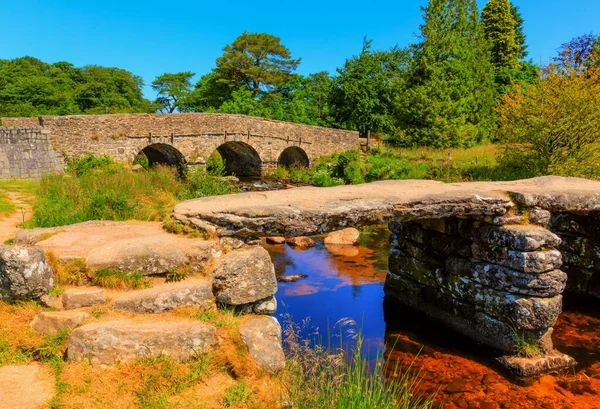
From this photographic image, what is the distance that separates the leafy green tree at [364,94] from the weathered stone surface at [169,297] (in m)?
30.1

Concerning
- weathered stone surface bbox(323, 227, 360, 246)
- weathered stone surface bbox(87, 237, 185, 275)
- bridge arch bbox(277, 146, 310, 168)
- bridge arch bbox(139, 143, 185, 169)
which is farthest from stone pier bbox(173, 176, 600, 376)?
bridge arch bbox(277, 146, 310, 168)

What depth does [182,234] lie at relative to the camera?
212 inches

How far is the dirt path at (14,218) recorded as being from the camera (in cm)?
722

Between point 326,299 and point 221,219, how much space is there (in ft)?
14.0

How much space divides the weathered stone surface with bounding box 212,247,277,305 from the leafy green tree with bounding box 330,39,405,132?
29.6 m

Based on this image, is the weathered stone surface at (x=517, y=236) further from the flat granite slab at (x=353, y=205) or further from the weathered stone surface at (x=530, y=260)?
the flat granite slab at (x=353, y=205)

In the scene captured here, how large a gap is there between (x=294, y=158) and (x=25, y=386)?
91.5ft

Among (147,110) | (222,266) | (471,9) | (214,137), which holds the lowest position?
(222,266)

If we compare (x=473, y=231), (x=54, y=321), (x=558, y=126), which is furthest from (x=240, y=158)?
(x=54, y=321)

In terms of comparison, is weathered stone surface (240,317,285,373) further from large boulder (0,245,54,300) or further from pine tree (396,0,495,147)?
pine tree (396,0,495,147)

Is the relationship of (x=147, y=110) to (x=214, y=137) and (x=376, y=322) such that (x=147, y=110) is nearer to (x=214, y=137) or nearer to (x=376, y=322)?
(x=214, y=137)

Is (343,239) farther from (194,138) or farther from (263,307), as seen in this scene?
(194,138)

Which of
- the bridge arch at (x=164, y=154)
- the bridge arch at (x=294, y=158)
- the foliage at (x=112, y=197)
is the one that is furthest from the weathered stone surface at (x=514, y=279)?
the bridge arch at (x=294, y=158)

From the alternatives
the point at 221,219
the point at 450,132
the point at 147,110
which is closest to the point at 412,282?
the point at 221,219
